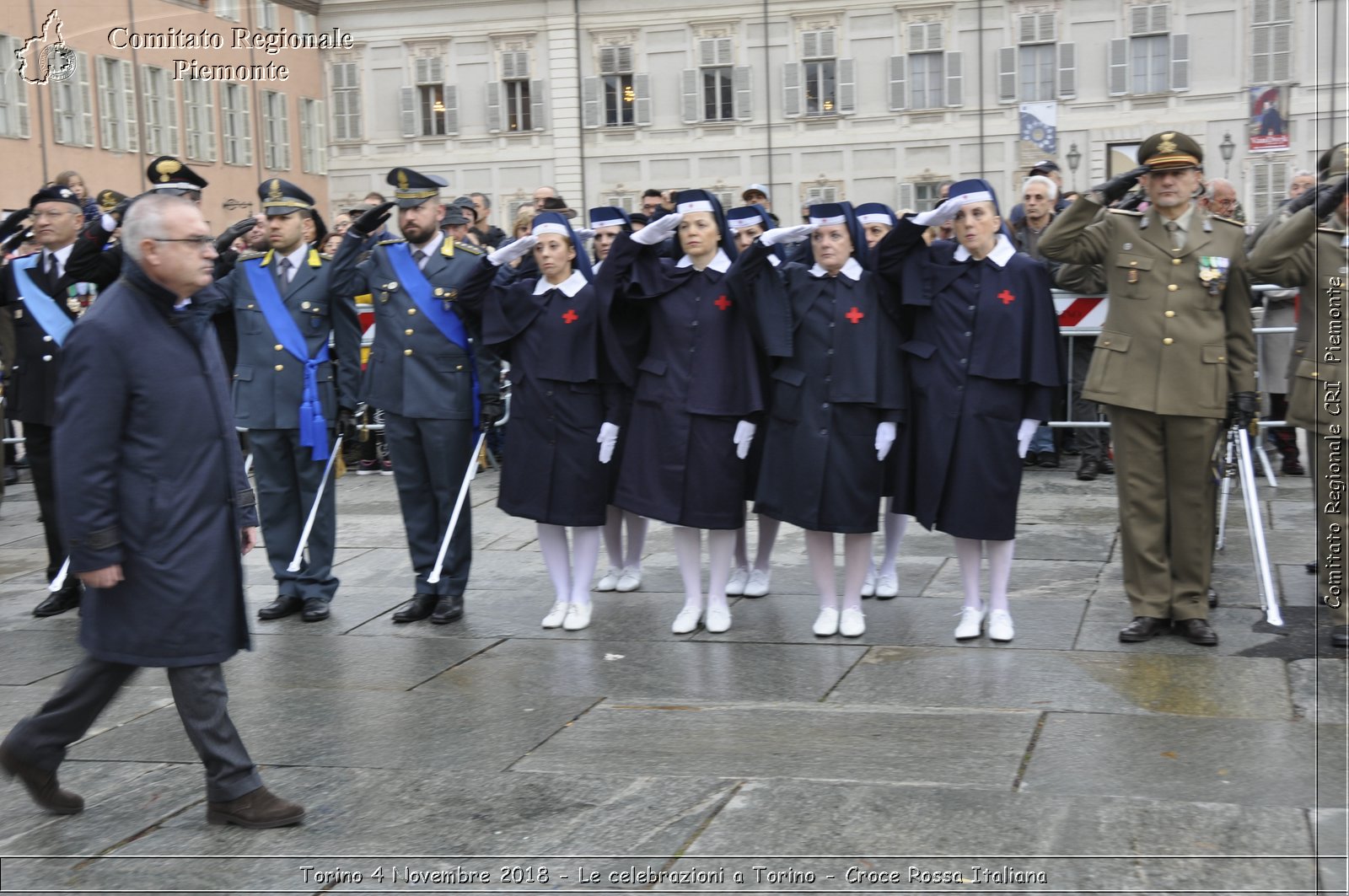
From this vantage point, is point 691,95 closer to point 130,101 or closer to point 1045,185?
point 130,101

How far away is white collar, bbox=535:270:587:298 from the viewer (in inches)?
288

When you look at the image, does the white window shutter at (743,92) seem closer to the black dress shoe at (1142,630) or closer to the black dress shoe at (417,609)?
the black dress shoe at (417,609)

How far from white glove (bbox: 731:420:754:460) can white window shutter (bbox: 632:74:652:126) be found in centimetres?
3014

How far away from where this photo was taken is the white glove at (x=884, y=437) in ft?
22.5

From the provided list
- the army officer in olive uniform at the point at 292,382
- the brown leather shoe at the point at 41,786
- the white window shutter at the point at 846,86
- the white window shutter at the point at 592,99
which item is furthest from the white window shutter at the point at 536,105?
the brown leather shoe at the point at 41,786

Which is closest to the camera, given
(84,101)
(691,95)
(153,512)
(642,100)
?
(153,512)

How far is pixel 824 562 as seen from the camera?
23.1 feet

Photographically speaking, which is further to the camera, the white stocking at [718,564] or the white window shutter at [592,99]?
the white window shutter at [592,99]

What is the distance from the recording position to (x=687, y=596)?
7.29 metres

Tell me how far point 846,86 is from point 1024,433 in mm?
29771

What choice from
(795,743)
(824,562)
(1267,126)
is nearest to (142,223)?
(795,743)

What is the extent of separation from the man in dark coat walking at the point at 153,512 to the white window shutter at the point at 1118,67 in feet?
104

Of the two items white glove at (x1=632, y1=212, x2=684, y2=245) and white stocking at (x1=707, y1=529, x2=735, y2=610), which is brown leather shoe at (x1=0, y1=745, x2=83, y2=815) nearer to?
white stocking at (x1=707, y1=529, x2=735, y2=610)

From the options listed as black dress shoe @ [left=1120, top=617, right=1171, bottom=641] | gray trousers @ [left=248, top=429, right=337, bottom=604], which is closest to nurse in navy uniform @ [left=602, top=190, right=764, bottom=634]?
gray trousers @ [left=248, top=429, right=337, bottom=604]
